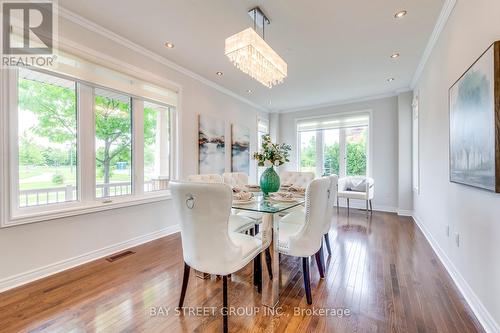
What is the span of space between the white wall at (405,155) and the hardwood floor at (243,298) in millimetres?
2334

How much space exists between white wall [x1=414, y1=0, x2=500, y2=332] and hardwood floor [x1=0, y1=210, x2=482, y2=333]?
235 millimetres

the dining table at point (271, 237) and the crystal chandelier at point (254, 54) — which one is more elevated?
the crystal chandelier at point (254, 54)

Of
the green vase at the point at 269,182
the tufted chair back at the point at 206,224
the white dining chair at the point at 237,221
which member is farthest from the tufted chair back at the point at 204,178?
the tufted chair back at the point at 206,224

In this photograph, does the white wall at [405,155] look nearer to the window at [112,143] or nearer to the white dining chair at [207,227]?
the white dining chair at [207,227]

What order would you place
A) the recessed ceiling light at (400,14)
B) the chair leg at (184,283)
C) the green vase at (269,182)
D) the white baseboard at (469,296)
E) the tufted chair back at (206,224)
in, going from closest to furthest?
the tufted chair back at (206,224), the white baseboard at (469,296), the chair leg at (184,283), the recessed ceiling light at (400,14), the green vase at (269,182)

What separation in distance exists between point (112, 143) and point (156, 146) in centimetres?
68

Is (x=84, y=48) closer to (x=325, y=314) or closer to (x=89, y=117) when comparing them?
(x=89, y=117)

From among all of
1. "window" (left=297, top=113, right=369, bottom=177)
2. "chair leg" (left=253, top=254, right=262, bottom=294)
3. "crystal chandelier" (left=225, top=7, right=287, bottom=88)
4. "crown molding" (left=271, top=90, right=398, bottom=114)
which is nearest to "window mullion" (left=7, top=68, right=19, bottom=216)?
"crystal chandelier" (left=225, top=7, right=287, bottom=88)

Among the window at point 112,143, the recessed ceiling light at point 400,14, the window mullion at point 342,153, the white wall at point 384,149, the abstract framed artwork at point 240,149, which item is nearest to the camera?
the recessed ceiling light at point 400,14

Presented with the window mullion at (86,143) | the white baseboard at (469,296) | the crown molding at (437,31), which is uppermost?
the crown molding at (437,31)

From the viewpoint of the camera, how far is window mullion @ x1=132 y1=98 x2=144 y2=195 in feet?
10.1

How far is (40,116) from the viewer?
224cm

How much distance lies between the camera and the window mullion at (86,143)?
2490mm

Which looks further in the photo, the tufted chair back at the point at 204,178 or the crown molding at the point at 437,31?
the tufted chair back at the point at 204,178
